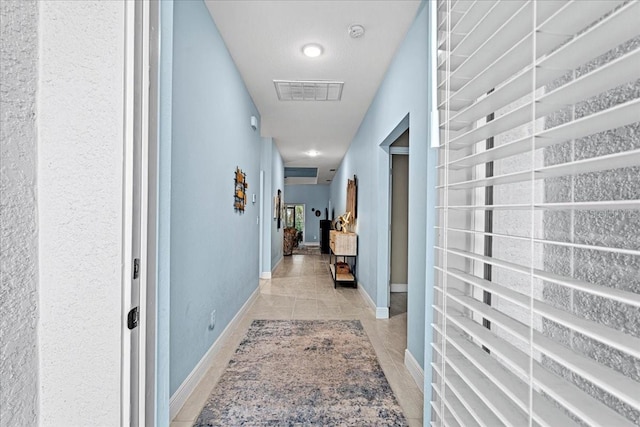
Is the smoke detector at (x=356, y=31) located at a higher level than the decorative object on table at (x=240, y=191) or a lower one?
higher

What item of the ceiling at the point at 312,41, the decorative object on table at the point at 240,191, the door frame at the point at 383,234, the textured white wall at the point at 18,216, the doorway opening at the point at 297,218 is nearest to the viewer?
the textured white wall at the point at 18,216

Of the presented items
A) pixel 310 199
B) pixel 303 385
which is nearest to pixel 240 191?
A: pixel 303 385

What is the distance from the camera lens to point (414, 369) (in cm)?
221

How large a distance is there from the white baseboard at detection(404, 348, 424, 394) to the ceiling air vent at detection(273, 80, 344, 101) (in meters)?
2.59

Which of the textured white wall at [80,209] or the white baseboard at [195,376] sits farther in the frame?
the white baseboard at [195,376]

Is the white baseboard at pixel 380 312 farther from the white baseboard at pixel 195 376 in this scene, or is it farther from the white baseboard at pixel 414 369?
the white baseboard at pixel 195 376

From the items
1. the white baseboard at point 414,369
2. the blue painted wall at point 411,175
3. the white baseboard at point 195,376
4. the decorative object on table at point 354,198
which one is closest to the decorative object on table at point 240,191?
the white baseboard at point 195,376

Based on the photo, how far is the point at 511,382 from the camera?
0.69 m

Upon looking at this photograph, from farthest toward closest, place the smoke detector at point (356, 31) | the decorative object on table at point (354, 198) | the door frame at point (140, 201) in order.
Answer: the decorative object on table at point (354, 198) → the smoke detector at point (356, 31) → the door frame at point (140, 201)

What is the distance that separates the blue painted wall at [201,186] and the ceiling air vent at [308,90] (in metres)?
0.47

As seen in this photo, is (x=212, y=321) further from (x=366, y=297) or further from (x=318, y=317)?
(x=366, y=297)

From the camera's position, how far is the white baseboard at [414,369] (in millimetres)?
2062

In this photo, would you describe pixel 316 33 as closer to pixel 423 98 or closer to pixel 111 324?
pixel 423 98

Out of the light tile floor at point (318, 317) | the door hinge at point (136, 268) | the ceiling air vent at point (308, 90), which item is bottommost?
the light tile floor at point (318, 317)
